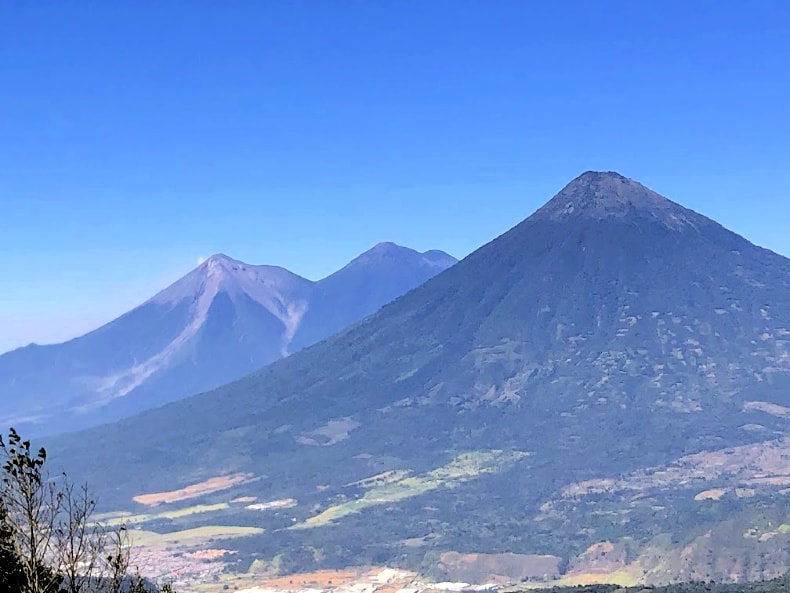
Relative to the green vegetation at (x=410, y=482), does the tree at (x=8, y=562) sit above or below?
above

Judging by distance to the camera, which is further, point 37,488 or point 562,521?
point 562,521

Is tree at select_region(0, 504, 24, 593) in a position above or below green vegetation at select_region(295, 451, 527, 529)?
above

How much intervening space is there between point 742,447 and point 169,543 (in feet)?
318

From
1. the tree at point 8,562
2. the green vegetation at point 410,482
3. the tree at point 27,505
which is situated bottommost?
the green vegetation at point 410,482

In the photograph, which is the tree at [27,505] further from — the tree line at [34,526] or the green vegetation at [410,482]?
the green vegetation at [410,482]

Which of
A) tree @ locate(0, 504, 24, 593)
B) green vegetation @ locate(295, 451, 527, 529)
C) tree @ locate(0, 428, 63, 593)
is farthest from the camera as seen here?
green vegetation @ locate(295, 451, 527, 529)

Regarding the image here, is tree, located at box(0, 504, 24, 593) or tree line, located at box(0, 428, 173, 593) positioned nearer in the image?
tree line, located at box(0, 428, 173, 593)

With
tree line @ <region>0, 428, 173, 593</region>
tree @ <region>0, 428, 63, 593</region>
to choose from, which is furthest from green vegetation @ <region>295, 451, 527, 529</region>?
tree @ <region>0, 428, 63, 593</region>

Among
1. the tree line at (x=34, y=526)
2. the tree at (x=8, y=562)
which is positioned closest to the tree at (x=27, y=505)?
the tree line at (x=34, y=526)

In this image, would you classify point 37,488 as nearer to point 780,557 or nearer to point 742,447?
point 780,557

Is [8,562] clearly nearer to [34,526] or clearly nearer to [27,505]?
[34,526]

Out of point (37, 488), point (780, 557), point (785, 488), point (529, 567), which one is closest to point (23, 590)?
point (37, 488)

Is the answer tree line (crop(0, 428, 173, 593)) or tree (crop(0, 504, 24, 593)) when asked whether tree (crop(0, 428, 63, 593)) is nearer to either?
tree line (crop(0, 428, 173, 593))

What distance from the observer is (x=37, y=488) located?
18.0 meters
